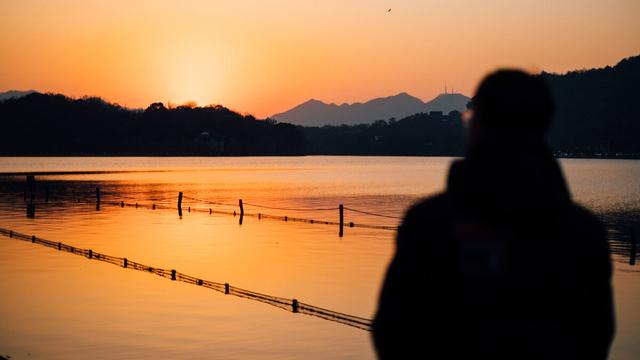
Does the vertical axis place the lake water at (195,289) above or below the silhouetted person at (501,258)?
below

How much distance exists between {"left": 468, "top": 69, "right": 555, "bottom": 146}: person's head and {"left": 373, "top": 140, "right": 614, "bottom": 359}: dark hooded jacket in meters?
0.06

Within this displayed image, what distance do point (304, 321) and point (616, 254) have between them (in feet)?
73.4

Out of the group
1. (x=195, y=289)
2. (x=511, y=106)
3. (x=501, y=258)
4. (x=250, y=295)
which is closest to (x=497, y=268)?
(x=501, y=258)

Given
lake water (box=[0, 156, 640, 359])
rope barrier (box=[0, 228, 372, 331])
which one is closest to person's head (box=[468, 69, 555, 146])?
rope barrier (box=[0, 228, 372, 331])

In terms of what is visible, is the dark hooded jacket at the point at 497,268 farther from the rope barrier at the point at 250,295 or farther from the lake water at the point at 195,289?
the lake water at the point at 195,289

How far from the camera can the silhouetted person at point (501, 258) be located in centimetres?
307

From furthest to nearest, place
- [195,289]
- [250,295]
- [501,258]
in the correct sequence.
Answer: [195,289] < [250,295] < [501,258]

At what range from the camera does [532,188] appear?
308 cm

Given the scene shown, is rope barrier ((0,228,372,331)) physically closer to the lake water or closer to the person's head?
the lake water

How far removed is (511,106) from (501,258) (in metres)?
0.59

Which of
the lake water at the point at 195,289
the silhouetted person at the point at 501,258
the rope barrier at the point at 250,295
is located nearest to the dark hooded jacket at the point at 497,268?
the silhouetted person at the point at 501,258

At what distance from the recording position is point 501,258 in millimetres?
3051

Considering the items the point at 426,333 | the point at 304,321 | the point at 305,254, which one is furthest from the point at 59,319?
the point at 426,333

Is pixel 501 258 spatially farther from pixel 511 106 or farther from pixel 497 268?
pixel 511 106
